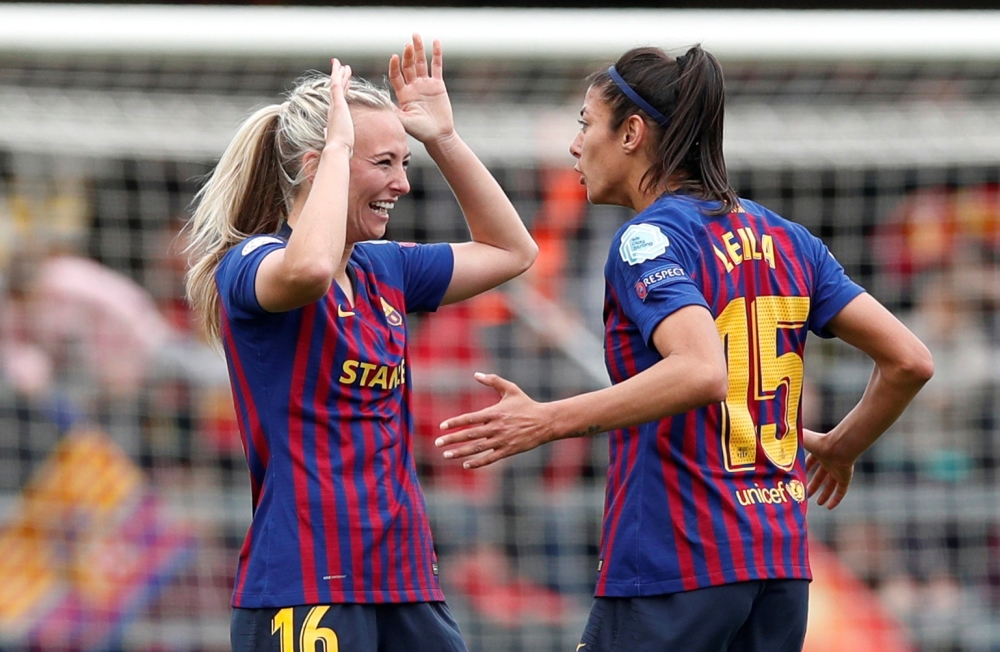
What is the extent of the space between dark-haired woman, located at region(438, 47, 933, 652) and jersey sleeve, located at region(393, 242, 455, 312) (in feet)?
1.54

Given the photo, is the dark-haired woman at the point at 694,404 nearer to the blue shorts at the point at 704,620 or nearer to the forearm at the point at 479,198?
the blue shorts at the point at 704,620

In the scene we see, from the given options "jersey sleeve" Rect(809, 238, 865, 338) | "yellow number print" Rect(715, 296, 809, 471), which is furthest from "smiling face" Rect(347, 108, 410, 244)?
"jersey sleeve" Rect(809, 238, 865, 338)

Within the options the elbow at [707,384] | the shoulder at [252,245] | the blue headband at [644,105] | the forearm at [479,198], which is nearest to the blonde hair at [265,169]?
the shoulder at [252,245]

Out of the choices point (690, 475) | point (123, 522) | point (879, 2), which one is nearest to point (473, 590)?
point (123, 522)

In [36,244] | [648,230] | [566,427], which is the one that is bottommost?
[566,427]

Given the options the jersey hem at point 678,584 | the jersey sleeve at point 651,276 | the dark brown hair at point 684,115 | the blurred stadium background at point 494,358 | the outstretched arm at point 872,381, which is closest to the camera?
the jersey sleeve at point 651,276

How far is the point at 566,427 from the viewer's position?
272 centimetres

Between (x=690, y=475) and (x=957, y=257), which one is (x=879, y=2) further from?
(x=690, y=475)

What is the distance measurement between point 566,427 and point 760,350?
516mm

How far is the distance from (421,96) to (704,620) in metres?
1.47

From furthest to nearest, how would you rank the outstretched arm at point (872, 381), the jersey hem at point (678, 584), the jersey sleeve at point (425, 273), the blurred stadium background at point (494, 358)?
the blurred stadium background at point (494, 358) → the jersey sleeve at point (425, 273) → the outstretched arm at point (872, 381) → the jersey hem at point (678, 584)

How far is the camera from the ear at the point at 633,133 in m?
3.05

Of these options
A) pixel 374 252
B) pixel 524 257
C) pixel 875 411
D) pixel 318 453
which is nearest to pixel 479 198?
pixel 524 257

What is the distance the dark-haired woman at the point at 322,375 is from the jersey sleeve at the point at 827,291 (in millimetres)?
960
